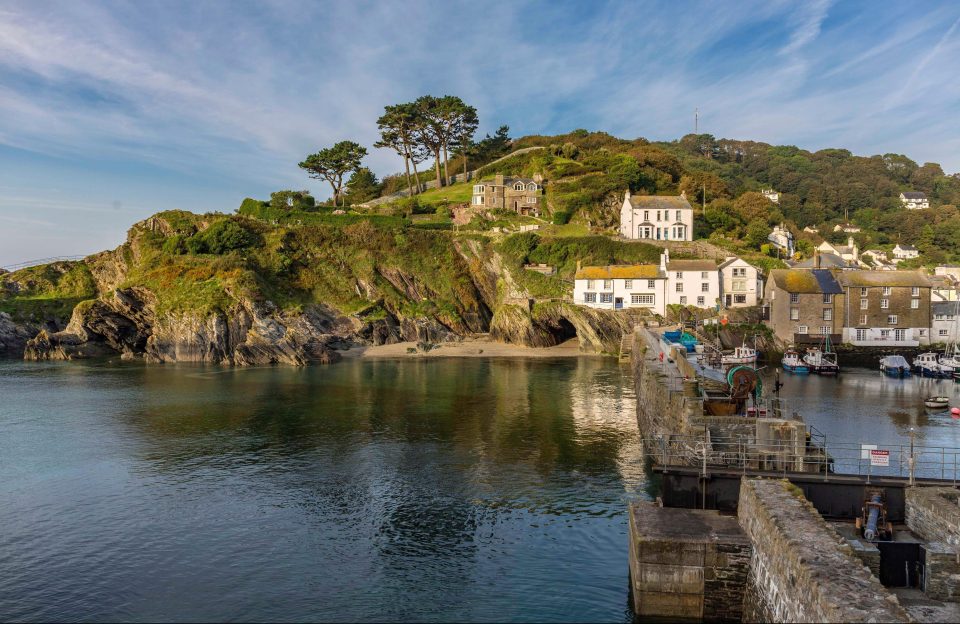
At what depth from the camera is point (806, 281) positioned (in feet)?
264

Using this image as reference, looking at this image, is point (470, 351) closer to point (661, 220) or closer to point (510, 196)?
point (661, 220)

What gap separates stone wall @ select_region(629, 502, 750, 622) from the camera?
17.4 meters

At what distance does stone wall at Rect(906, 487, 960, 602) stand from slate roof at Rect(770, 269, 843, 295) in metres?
65.3

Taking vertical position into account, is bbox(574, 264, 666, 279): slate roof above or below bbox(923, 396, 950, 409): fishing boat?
above

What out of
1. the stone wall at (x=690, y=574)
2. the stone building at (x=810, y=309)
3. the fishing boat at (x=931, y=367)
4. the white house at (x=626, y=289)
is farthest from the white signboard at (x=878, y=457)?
the white house at (x=626, y=289)

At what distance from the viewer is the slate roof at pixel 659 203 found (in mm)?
98375

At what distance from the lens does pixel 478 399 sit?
53.5 meters

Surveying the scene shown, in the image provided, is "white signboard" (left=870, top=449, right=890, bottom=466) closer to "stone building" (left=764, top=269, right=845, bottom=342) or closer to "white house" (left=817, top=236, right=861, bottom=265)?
"stone building" (left=764, top=269, right=845, bottom=342)

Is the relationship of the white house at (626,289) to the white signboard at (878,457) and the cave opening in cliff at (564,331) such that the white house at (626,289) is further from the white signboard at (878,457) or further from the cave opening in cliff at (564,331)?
the white signboard at (878,457)

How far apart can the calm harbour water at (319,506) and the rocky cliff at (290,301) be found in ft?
101

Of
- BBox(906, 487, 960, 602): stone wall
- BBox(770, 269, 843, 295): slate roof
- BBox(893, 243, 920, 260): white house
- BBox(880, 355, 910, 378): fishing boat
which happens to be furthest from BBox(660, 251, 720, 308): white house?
BBox(893, 243, 920, 260): white house

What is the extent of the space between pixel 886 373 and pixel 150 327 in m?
97.0

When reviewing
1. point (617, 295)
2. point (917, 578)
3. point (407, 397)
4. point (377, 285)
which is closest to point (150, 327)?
point (377, 285)

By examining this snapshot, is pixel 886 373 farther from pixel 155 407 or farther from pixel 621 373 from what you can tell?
pixel 155 407
